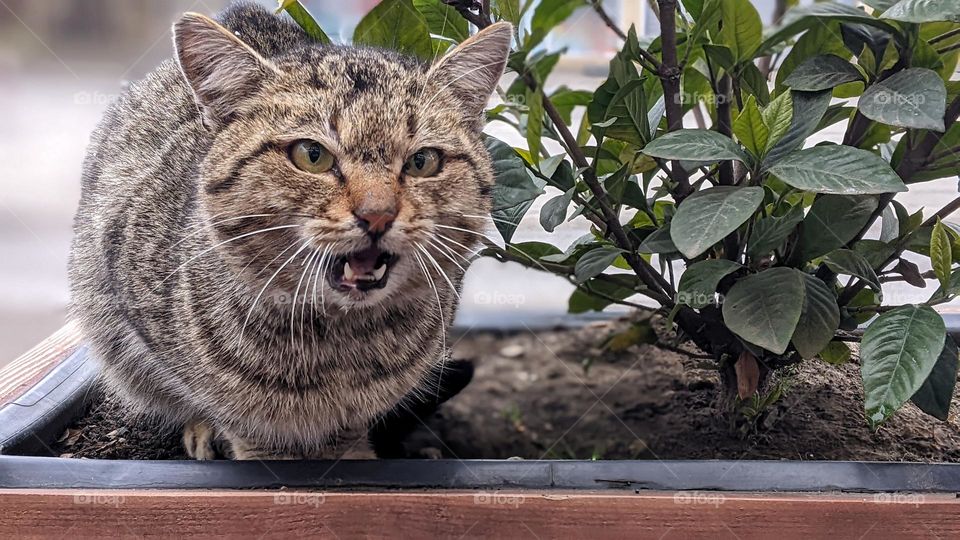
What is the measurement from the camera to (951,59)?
1.01 m

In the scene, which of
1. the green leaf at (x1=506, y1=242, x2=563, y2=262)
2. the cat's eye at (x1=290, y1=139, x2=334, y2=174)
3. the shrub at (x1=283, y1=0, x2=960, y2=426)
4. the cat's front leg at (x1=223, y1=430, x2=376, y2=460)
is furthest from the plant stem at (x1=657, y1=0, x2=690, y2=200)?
the cat's front leg at (x1=223, y1=430, x2=376, y2=460)

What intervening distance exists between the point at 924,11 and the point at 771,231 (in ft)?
0.94

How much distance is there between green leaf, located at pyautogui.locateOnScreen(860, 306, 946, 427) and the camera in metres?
0.84

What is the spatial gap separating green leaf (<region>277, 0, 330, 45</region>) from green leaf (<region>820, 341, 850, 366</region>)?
0.87 metres

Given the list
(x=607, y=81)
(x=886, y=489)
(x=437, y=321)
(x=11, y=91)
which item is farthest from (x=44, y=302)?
(x=886, y=489)

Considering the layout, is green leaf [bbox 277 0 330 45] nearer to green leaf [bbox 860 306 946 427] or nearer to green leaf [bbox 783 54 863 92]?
green leaf [bbox 783 54 863 92]

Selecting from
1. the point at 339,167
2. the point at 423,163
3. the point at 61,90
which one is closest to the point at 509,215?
the point at 423,163

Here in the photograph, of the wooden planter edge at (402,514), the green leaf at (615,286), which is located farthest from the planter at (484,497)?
the green leaf at (615,286)

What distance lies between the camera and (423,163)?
1.03 m

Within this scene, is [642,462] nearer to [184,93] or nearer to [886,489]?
[886,489]

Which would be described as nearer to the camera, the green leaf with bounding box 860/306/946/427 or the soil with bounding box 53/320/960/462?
the green leaf with bounding box 860/306/946/427

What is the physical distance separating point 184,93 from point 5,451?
63 cm

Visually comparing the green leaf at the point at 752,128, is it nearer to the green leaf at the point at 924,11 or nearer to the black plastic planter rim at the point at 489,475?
the green leaf at the point at 924,11

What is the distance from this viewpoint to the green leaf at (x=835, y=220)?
3.14ft
